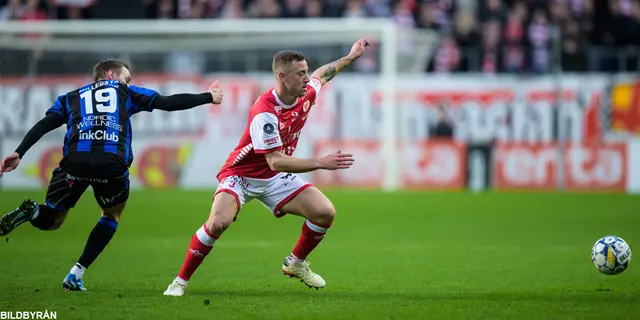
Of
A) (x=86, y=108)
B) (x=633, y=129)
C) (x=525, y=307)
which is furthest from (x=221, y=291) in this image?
(x=633, y=129)

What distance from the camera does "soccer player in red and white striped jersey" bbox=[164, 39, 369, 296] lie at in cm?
881

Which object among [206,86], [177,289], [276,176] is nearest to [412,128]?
[206,86]

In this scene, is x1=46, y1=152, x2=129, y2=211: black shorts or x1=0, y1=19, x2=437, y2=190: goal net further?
x1=0, y1=19, x2=437, y2=190: goal net

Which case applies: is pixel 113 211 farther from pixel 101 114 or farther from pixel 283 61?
pixel 283 61

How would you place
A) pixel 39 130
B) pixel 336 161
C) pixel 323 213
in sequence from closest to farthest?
pixel 336 161 < pixel 39 130 < pixel 323 213

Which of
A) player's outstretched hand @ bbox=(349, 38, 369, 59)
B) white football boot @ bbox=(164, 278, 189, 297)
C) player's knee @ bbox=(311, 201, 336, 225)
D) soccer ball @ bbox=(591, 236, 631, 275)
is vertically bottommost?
white football boot @ bbox=(164, 278, 189, 297)

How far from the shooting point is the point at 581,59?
25.1m

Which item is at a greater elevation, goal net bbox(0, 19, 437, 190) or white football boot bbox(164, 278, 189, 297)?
goal net bbox(0, 19, 437, 190)

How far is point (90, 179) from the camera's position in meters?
9.04

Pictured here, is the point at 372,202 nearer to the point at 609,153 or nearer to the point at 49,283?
the point at 609,153

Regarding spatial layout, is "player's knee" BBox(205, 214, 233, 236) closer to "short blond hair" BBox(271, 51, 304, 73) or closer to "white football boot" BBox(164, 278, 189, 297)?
"white football boot" BBox(164, 278, 189, 297)

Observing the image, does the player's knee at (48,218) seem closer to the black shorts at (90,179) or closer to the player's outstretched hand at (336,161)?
the black shorts at (90,179)

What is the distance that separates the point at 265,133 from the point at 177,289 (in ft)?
5.01

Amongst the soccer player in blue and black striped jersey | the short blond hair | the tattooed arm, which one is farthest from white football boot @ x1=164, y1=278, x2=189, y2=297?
the tattooed arm
